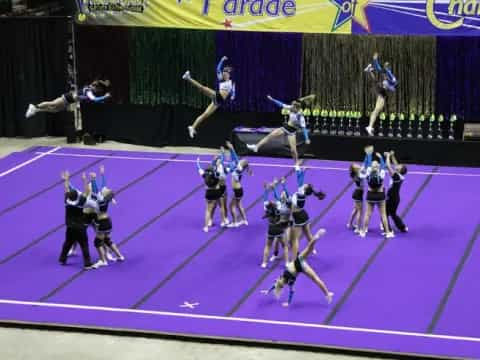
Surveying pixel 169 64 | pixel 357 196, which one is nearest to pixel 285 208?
pixel 357 196

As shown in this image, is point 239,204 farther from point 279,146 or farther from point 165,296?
point 279,146

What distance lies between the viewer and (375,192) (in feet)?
65.3

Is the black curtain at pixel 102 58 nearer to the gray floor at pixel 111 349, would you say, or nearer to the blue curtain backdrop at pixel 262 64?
the blue curtain backdrop at pixel 262 64

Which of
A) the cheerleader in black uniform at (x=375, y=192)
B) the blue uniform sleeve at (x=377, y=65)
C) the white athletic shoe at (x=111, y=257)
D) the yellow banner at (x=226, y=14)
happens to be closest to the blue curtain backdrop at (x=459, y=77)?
the blue uniform sleeve at (x=377, y=65)

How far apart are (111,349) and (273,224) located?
13.0 feet

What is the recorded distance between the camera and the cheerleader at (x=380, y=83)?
24.2 metres

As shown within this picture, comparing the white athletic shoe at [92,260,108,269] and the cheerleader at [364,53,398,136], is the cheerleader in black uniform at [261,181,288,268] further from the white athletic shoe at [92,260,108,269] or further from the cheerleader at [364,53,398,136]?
the cheerleader at [364,53,398,136]

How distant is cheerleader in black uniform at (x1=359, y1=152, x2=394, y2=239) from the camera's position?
776 inches

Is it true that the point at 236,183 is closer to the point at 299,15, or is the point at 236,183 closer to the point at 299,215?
the point at 299,215

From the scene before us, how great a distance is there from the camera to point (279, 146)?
2597cm

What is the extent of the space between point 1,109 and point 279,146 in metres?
7.90

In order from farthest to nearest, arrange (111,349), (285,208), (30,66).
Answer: (30,66)
(285,208)
(111,349)

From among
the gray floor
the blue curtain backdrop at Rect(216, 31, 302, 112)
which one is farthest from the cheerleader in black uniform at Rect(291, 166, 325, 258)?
the blue curtain backdrop at Rect(216, 31, 302, 112)

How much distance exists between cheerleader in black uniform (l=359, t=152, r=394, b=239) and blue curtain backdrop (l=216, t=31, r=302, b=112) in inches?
A: 273
